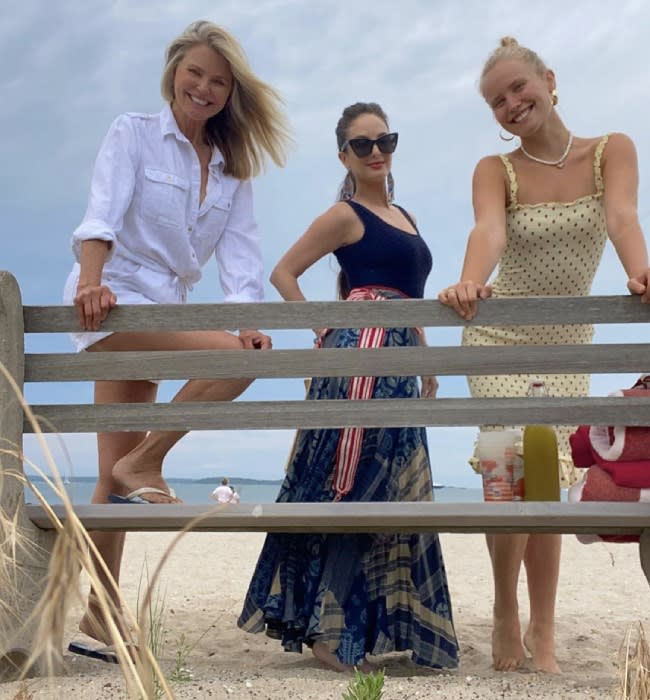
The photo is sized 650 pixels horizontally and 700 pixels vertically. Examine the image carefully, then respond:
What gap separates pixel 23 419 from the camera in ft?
10.9

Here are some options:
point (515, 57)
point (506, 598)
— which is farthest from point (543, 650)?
point (515, 57)

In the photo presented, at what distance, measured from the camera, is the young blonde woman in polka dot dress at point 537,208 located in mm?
3676

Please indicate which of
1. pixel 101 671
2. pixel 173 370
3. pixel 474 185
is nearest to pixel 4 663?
pixel 101 671

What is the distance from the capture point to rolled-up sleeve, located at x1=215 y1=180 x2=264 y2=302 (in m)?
3.92

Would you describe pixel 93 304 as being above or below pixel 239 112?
below

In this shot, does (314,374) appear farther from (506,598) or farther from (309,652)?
(309,652)

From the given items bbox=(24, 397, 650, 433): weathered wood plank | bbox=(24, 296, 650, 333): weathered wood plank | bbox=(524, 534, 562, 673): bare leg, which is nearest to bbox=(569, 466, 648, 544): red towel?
bbox=(24, 397, 650, 433): weathered wood plank

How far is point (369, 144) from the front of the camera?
412 centimetres

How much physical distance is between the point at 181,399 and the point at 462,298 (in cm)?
106

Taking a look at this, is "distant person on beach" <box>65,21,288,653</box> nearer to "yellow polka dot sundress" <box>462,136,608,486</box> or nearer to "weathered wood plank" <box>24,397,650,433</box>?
"weathered wood plank" <box>24,397,650,433</box>

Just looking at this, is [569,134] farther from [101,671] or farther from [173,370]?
[101,671]

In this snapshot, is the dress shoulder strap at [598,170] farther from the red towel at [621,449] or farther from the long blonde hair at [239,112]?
the long blonde hair at [239,112]

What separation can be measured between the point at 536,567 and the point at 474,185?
150cm

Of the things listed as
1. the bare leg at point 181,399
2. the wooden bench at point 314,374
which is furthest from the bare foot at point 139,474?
the wooden bench at point 314,374
